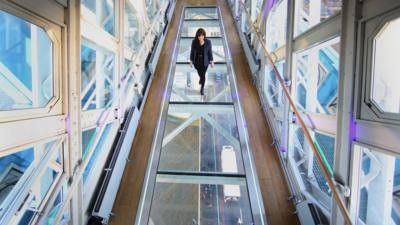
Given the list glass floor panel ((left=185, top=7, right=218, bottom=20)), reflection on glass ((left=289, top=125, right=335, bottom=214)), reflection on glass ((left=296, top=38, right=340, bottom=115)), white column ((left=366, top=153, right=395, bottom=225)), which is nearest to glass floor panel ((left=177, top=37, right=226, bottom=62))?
glass floor panel ((left=185, top=7, right=218, bottom=20))

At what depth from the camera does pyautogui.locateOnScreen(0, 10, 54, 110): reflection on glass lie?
192cm

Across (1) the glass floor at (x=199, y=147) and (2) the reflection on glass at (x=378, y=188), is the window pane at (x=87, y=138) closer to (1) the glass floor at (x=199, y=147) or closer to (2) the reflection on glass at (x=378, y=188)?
(1) the glass floor at (x=199, y=147)

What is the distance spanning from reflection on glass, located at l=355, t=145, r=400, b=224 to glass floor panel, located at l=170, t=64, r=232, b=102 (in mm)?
3357

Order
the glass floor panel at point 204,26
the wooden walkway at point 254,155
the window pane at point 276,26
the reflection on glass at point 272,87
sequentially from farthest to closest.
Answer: the glass floor panel at point 204,26 → the window pane at point 276,26 → the reflection on glass at point 272,87 → the wooden walkway at point 254,155

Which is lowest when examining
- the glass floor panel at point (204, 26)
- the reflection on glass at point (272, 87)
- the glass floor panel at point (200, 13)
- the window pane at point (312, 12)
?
the reflection on glass at point (272, 87)

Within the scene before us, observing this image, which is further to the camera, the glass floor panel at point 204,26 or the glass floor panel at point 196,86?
the glass floor panel at point 204,26

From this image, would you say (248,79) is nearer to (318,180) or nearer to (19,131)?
(318,180)

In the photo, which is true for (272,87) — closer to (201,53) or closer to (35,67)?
(201,53)

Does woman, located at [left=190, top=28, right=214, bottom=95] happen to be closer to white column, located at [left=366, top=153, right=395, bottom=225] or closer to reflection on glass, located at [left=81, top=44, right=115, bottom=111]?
reflection on glass, located at [left=81, top=44, right=115, bottom=111]

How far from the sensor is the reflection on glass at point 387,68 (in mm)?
1706

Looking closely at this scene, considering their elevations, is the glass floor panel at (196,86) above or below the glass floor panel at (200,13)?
below

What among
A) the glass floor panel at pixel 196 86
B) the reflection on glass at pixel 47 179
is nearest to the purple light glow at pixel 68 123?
the reflection on glass at pixel 47 179

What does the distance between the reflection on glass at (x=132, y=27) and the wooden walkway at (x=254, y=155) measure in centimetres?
55

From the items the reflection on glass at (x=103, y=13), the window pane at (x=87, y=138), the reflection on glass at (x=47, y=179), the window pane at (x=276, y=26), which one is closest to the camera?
the reflection on glass at (x=47, y=179)
